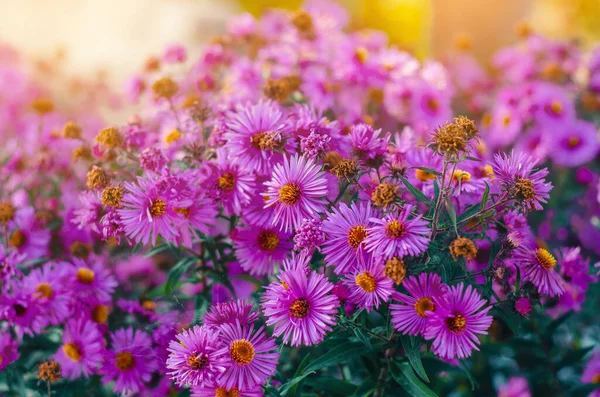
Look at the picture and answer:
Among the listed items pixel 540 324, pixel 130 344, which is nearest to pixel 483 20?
pixel 540 324

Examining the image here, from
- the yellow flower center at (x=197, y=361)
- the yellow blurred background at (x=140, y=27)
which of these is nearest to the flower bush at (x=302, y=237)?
the yellow flower center at (x=197, y=361)

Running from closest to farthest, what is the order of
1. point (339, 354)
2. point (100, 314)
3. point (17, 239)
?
point (339, 354), point (100, 314), point (17, 239)

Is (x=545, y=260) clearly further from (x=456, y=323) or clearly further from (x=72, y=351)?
(x=72, y=351)

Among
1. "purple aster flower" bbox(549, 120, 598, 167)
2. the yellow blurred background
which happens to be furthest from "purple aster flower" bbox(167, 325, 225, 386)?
the yellow blurred background

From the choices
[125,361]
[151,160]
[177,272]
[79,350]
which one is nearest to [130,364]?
[125,361]

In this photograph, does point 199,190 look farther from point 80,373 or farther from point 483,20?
point 483,20

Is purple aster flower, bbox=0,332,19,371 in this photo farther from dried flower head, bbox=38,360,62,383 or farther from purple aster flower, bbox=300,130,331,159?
purple aster flower, bbox=300,130,331,159

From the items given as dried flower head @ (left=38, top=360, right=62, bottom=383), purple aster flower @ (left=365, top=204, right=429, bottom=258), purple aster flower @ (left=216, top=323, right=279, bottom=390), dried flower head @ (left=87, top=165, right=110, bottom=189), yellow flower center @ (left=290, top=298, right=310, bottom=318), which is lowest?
dried flower head @ (left=38, top=360, right=62, bottom=383)
